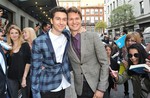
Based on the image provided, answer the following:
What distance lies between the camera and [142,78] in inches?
110

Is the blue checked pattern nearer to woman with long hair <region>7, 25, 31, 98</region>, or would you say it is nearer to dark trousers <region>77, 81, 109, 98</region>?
dark trousers <region>77, 81, 109, 98</region>

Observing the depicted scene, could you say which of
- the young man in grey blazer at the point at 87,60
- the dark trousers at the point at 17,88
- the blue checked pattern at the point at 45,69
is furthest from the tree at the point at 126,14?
the blue checked pattern at the point at 45,69

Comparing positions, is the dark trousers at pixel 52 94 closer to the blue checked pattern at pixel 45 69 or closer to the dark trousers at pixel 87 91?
the blue checked pattern at pixel 45 69

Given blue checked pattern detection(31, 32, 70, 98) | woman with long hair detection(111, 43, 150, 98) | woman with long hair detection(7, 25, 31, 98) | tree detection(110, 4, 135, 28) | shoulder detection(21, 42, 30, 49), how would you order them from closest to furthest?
blue checked pattern detection(31, 32, 70, 98), woman with long hair detection(111, 43, 150, 98), woman with long hair detection(7, 25, 31, 98), shoulder detection(21, 42, 30, 49), tree detection(110, 4, 135, 28)

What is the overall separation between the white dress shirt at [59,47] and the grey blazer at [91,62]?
5.0 inches

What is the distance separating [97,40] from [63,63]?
0.49 meters

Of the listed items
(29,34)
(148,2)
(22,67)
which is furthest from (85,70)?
(148,2)

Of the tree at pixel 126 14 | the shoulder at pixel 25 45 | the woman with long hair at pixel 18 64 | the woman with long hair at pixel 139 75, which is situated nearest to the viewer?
the woman with long hair at pixel 139 75

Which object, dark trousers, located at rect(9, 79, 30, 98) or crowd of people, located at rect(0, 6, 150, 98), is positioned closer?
crowd of people, located at rect(0, 6, 150, 98)

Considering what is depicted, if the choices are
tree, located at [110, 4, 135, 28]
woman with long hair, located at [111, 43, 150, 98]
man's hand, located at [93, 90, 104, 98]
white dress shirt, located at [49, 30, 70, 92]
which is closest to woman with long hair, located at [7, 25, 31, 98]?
white dress shirt, located at [49, 30, 70, 92]

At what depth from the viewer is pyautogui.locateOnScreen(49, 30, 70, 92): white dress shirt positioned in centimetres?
248

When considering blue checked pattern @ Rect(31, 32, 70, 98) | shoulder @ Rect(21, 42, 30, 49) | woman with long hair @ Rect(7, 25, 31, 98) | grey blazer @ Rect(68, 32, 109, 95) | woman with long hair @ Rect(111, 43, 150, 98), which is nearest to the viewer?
blue checked pattern @ Rect(31, 32, 70, 98)

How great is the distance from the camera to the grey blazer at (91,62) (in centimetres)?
259

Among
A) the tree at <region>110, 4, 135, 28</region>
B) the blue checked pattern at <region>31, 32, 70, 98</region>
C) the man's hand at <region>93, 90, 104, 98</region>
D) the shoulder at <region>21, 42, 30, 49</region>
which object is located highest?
the tree at <region>110, 4, 135, 28</region>
